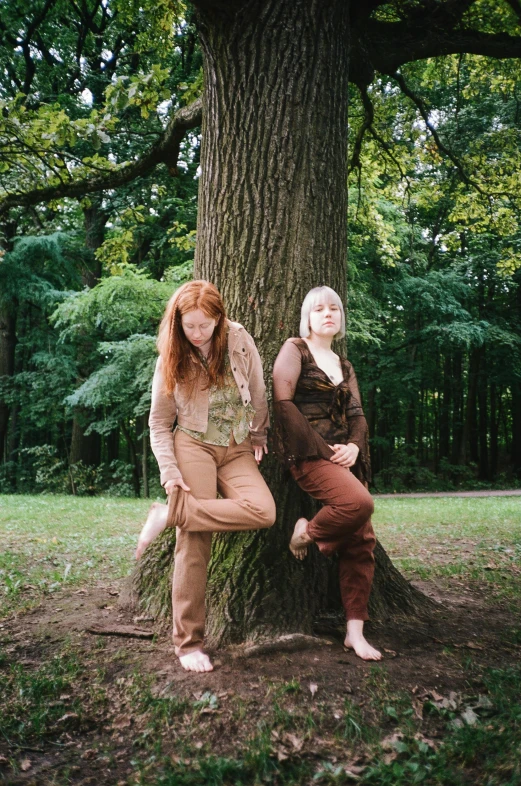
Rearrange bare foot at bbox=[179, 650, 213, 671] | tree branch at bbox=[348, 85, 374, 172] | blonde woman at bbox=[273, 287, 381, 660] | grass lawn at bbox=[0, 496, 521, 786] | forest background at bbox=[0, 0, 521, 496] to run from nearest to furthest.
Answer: grass lawn at bbox=[0, 496, 521, 786] → bare foot at bbox=[179, 650, 213, 671] → blonde woman at bbox=[273, 287, 381, 660] → tree branch at bbox=[348, 85, 374, 172] → forest background at bbox=[0, 0, 521, 496]

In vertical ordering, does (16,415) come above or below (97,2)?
below

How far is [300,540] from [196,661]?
90 centimetres

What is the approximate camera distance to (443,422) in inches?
1070

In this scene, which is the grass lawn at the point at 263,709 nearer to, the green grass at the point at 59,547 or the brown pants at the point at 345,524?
the brown pants at the point at 345,524

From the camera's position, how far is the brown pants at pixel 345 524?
3584 millimetres

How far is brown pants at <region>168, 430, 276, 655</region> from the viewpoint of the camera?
11.5 feet

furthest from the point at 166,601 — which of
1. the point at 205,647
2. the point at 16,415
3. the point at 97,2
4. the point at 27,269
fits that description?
the point at 16,415

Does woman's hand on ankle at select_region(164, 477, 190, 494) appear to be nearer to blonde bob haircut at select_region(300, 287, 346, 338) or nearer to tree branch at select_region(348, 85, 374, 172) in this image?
blonde bob haircut at select_region(300, 287, 346, 338)

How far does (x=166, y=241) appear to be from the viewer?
17766 millimetres

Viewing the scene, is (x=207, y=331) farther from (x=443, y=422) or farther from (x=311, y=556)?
(x=443, y=422)

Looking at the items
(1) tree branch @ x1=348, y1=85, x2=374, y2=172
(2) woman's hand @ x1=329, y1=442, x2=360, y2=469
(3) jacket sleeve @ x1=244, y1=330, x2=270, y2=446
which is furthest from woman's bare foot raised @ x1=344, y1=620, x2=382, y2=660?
(1) tree branch @ x1=348, y1=85, x2=374, y2=172

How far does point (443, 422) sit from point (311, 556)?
2433 centimetres

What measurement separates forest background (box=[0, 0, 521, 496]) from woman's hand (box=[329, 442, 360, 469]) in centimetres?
322

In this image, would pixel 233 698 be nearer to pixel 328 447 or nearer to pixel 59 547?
pixel 328 447
